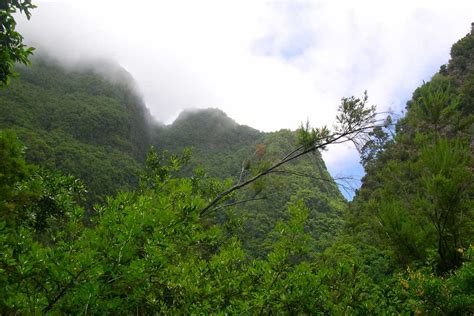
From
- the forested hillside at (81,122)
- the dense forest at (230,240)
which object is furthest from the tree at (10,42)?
the forested hillside at (81,122)

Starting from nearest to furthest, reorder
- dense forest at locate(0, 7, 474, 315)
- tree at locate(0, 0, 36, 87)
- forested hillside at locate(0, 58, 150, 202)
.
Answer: dense forest at locate(0, 7, 474, 315) < tree at locate(0, 0, 36, 87) < forested hillside at locate(0, 58, 150, 202)

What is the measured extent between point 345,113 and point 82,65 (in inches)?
3828

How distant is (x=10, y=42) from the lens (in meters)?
5.21

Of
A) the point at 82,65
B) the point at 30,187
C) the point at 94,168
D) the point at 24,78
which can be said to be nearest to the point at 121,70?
the point at 82,65

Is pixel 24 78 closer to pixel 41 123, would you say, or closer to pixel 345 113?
pixel 41 123

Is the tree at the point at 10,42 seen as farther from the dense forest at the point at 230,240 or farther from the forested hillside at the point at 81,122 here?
the forested hillside at the point at 81,122

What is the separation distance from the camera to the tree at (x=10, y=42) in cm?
501

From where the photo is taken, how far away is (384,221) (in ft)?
20.9

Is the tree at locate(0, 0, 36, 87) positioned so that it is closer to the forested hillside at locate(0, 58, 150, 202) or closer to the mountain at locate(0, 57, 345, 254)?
the mountain at locate(0, 57, 345, 254)

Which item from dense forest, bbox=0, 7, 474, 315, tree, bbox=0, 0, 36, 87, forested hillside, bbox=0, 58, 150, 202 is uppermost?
forested hillside, bbox=0, 58, 150, 202

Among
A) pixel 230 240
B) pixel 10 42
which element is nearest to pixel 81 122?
pixel 10 42

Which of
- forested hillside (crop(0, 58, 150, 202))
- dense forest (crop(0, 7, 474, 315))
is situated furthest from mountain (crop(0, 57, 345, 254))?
dense forest (crop(0, 7, 474, 315))

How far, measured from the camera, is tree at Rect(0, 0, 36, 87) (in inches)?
197

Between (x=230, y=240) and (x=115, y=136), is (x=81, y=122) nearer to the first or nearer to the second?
(x=115, y=136)
